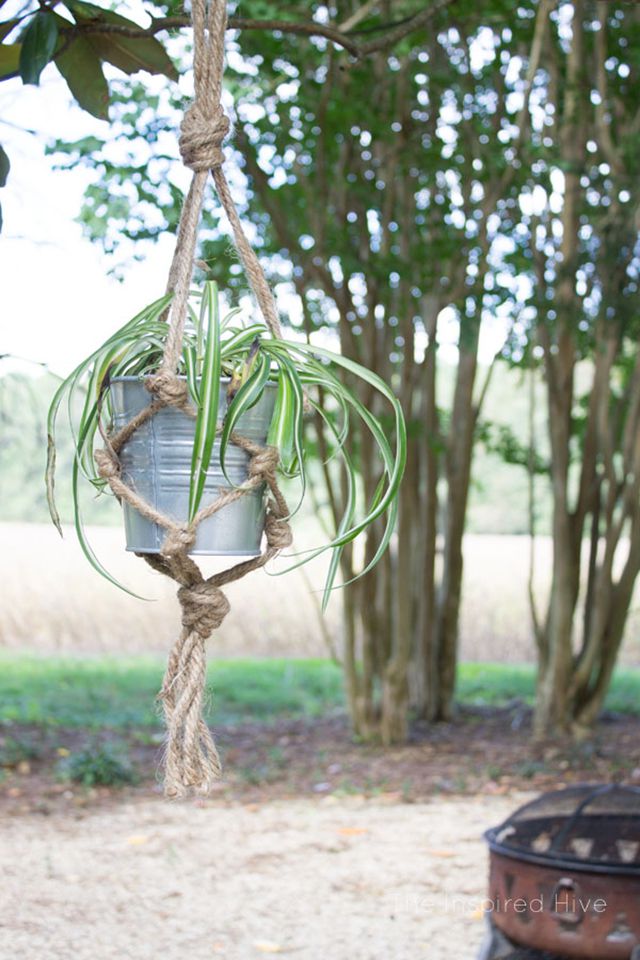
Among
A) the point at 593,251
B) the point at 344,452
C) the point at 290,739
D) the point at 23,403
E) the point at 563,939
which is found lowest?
the point at 290,739

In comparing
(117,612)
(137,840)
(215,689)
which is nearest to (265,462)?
(137,840)

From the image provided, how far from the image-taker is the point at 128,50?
1.43m

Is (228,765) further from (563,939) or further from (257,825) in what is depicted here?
(563,939)

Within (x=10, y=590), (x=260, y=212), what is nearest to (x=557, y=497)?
(x=260, y=212)

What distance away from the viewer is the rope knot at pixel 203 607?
3.23 feet

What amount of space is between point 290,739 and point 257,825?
1.79 metres

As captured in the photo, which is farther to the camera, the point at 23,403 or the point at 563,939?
the point at 23,403

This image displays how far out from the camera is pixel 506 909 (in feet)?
7.71

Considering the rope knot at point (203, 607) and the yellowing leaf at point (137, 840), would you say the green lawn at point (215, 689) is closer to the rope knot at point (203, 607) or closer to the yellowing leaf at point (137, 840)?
the yellowing leaf at point (137, 840)

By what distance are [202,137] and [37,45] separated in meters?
0.37

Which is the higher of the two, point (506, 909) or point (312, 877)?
point (506, 909)

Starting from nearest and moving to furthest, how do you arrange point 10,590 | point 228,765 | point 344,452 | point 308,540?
point 344,452 < point 228,765 < point 10,590 < point 308,540

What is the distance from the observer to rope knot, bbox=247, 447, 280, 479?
3.31 feet

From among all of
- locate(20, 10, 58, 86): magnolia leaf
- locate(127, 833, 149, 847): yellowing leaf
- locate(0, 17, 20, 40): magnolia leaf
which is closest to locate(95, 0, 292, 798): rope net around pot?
locate(20, 10, 58, 86): magnolia leaf
